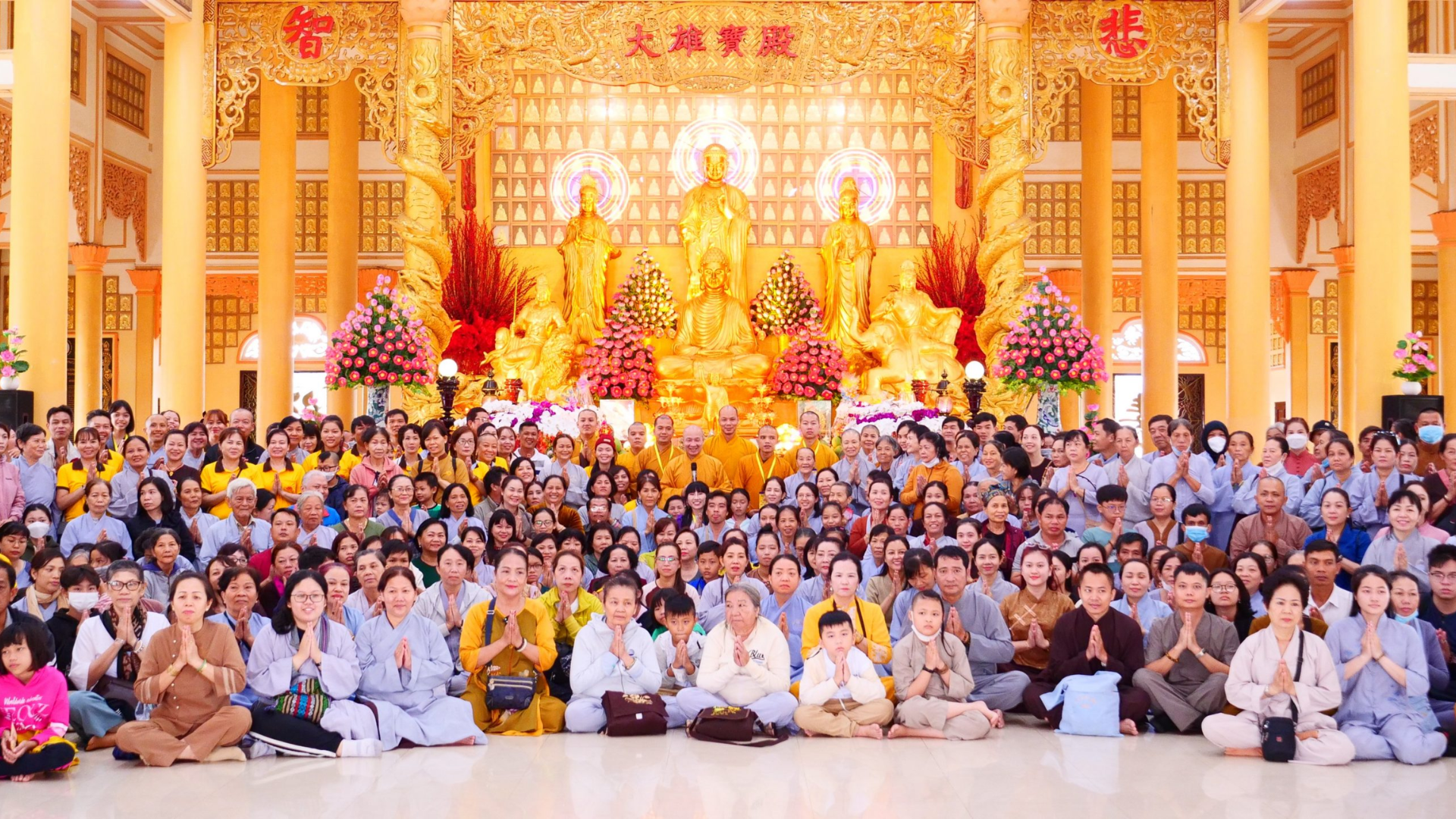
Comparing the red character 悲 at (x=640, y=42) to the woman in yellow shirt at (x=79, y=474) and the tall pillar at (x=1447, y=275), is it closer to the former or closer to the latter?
the woman in yellow shirt at (x=79, y=474)

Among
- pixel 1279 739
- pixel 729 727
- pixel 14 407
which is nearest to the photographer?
pixel 1279 739

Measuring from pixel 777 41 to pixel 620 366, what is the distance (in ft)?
11.0

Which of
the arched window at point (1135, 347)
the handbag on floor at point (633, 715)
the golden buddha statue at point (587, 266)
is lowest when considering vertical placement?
the handbag on floor at point (633, 715)

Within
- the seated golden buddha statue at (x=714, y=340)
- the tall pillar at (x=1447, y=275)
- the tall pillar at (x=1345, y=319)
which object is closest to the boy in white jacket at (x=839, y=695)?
the seated golden buddha statue at (x=714, y=340)

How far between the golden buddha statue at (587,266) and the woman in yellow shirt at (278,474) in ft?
20.6

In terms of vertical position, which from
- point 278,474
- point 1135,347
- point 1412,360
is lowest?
point 278,474

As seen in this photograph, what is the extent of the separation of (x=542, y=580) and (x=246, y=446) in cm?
319

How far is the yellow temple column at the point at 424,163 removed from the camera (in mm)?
13109

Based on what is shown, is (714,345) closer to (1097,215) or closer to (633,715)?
(1097,215)

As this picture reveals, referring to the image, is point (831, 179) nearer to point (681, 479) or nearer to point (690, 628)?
point (681, 479)

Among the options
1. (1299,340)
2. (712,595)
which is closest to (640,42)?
(712,595)

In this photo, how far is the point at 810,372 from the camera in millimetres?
13711

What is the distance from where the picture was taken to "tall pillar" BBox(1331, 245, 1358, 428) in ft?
56.2

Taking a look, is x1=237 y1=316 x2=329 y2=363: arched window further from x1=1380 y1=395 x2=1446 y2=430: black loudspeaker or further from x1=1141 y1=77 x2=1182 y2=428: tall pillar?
x1=1380 y1=395 x2=1446 y2=430: black loudspeaker
